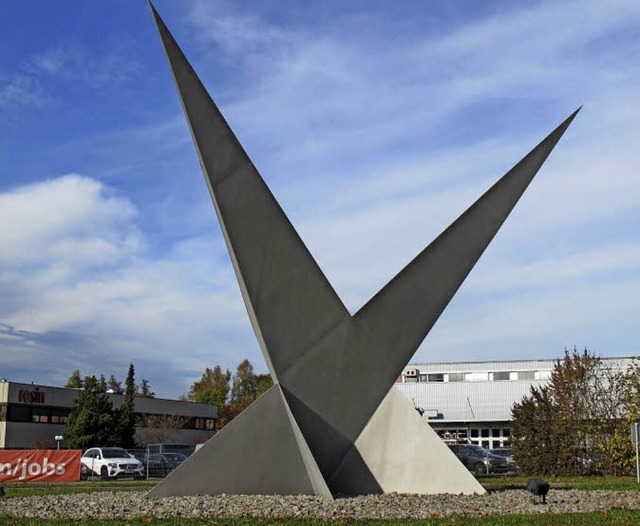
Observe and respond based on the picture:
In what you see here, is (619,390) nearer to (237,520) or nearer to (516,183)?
(516,183)

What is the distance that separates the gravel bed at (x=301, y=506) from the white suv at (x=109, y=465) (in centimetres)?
1624

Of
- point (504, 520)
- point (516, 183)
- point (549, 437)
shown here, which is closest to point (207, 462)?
point (504, 520)

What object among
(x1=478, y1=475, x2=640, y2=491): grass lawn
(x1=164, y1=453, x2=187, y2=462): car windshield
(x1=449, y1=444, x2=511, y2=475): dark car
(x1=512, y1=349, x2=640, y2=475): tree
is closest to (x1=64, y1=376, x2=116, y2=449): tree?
(x1=164, y1=453, x2=187, y2=462): car windshield

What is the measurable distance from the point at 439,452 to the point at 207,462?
4.16 meters

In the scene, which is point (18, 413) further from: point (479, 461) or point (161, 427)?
point (479, 461)

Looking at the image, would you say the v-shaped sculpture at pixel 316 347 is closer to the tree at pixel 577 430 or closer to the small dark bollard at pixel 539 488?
the small dark bollard at pixel 539 488

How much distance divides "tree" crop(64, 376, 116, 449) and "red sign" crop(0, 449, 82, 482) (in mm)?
13920

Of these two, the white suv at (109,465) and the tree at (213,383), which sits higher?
the tree at (213,383)

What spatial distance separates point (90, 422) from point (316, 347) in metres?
29.4

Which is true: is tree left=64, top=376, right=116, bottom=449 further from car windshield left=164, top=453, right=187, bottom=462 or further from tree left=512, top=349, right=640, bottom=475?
tree left=512, top=349, right=640, bottom=475

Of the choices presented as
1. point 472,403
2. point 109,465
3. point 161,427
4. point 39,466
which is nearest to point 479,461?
point 109,465

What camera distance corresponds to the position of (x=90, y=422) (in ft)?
128

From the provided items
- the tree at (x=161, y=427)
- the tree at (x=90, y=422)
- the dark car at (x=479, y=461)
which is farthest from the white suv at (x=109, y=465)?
the tree at (x=161, y=427)

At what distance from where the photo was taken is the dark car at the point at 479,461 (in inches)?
1151
